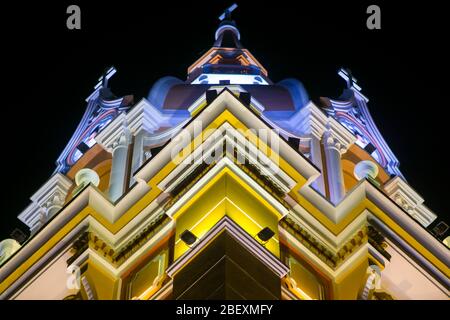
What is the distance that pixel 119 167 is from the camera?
35406 millimetres

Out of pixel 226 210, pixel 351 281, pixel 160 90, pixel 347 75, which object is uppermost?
pixel 226 210

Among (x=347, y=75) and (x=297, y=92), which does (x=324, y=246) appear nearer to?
(x=297, y=92)

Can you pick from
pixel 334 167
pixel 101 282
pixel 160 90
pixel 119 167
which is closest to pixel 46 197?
pixel 119 167

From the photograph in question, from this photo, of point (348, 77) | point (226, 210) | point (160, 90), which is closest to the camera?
point (226, 210)

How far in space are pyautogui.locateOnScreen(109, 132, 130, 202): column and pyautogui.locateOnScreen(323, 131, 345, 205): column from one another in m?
5.13

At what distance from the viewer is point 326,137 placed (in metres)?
36.6

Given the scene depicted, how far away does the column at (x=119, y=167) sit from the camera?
34312 millimetres

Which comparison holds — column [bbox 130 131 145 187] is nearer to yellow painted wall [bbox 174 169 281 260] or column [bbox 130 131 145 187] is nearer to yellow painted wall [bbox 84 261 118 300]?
yellow painted wall [bbox 84 261 118 300]

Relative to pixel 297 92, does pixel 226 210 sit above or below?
above

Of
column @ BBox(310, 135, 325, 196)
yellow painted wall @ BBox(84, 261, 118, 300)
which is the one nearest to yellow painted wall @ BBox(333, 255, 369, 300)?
column @ BBox(310, 135, 325, 196)

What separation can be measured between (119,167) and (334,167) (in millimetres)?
5446

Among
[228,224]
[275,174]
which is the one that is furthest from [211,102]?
[228,224]

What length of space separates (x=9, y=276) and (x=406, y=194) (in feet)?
35.9

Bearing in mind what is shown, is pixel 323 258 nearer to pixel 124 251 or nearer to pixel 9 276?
pixel 124 251
